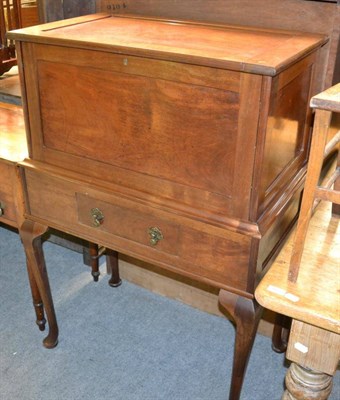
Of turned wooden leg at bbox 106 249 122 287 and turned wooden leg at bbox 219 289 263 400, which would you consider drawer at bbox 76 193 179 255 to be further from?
turned wooden leg at bbox 106 249 122 287

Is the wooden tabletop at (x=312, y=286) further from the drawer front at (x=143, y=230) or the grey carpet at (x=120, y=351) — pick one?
the grey carpet at (x=120, y=351)

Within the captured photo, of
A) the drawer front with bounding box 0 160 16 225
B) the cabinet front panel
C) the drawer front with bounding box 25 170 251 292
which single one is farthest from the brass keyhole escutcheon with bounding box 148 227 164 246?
the drawer front with bounding box 0 160 16 225

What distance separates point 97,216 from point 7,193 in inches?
15.9

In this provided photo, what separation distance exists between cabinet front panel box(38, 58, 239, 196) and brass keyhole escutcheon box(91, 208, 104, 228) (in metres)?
0.15

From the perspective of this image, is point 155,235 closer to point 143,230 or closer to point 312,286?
point 143,230

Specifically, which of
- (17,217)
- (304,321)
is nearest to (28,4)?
(17,217)

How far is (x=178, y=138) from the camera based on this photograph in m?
1.19

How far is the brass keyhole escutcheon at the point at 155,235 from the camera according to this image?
132 centimetres

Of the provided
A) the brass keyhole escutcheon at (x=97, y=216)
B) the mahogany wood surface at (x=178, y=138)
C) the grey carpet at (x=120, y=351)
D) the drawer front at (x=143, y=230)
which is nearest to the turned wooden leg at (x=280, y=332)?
the grey carpet at (x=120, y=351)

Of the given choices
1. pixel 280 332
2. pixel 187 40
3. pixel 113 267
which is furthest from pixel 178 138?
pixel 113 267

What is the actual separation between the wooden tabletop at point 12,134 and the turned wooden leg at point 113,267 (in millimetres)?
663

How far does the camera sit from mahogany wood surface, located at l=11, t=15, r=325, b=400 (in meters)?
1.10

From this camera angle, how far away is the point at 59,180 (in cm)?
146

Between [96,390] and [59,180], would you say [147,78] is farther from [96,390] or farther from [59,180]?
[96,390]
